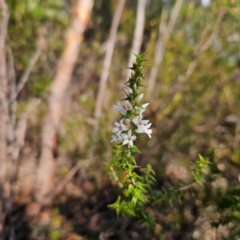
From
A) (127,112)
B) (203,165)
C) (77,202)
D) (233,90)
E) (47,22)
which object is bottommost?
(77,202)

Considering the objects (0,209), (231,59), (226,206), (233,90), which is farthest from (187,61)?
(0,209)

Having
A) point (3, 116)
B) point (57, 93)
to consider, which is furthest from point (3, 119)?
point (57, 93)

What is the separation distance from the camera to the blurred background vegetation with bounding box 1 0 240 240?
12.2 feet

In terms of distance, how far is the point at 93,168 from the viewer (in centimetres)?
433

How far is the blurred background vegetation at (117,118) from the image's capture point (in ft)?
12.2

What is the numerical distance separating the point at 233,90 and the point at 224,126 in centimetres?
75

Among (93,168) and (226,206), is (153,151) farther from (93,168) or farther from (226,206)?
(226,206)

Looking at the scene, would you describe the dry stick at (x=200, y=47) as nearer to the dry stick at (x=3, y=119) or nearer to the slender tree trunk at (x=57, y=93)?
the slender tree trunk at (x=57, y=93)

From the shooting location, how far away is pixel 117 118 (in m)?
4.73

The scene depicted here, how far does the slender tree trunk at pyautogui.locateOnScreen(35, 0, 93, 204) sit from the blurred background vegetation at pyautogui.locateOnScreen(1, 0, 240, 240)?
14 cm

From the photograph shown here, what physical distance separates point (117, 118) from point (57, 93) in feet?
3.49

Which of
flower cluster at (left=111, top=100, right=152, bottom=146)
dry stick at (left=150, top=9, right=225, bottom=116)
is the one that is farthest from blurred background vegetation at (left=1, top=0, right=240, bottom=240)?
flower cluster at (left=111, top=100, right=152, bottom=146)

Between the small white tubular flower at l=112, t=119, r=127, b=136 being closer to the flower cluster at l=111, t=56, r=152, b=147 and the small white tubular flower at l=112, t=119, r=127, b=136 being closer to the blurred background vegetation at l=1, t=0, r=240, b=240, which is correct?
the flower cluster at l=111, t=56, r=152, b=147

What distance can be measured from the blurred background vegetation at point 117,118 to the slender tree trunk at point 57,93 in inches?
5.7
